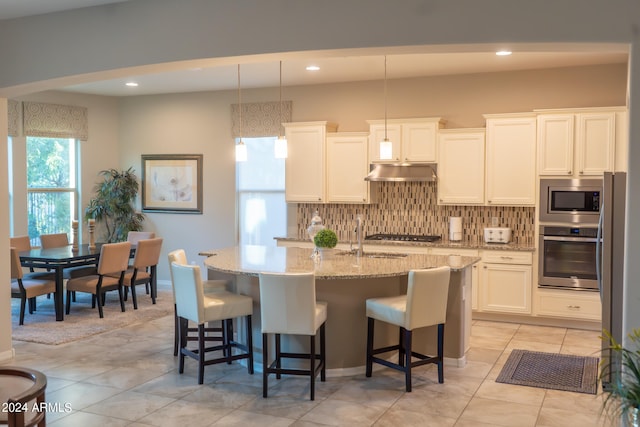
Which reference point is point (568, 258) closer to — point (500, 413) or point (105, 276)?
point (500, 413)

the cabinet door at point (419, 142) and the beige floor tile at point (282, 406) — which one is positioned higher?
the cabinet door at point (419, 142)

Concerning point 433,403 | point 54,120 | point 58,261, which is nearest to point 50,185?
point 54,120

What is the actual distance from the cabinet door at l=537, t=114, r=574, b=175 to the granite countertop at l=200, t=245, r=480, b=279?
1758mm

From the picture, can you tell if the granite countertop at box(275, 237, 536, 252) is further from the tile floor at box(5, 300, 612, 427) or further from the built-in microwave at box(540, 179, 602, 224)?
the tile floor at box(5, 300, 612, 427)

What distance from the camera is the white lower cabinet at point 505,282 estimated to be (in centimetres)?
661

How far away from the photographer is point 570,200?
21.1 ft

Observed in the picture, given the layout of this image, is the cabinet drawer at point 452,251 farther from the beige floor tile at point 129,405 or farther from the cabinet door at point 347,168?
the beige floor tile at point 129,405

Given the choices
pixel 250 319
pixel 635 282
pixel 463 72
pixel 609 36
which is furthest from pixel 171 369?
pixel 463 72

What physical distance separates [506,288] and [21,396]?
5.24 metres

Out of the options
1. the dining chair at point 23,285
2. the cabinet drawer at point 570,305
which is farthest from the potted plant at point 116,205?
the cabinet drawer at point 570,305

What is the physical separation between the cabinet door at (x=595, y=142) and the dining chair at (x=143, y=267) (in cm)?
494

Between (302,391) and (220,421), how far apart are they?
77 centimetres

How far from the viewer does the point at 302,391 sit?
14.9ft

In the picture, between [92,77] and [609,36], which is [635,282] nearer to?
[609,36]
